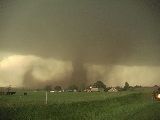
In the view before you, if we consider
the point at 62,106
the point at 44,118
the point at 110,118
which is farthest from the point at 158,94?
the point at 44,118

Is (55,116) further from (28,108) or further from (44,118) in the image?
(28,108)

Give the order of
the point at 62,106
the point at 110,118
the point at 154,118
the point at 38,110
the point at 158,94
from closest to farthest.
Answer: the point at 154,118 → the point at 110,118 → the point at 38,110 → the point at 62,106 → the point at 158,94

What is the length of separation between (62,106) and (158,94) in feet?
43.7

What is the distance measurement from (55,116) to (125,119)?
17.2 ft

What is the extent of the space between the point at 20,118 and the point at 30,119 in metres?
0.73

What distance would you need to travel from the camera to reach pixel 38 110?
28688 mm

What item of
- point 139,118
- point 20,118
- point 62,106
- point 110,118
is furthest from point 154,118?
point 62,106

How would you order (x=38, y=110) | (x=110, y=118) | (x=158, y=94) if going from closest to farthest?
(x=110, y=118)
(x=38, y=110)
(x=158, y=94)

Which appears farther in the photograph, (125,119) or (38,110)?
(38,110)

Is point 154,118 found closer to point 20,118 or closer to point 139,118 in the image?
point 139,118

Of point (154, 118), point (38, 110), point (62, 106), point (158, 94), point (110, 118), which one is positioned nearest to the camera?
point (154, 118)

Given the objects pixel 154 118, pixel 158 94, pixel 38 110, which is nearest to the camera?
pixel 154 118

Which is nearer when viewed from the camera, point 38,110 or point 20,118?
point 20,118

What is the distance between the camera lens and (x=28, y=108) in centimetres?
2952
